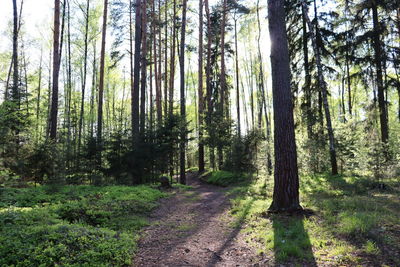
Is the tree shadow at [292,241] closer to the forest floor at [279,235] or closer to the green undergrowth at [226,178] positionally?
the forest floor at [279,235]

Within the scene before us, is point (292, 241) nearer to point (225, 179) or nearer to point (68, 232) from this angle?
point (68, 232)

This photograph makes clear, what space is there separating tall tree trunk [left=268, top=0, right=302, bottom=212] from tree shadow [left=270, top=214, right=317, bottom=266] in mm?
525

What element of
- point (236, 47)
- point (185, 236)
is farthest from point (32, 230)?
point (236, 47)

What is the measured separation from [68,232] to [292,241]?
3.68 meters

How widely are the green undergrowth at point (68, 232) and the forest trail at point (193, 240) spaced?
0.31m

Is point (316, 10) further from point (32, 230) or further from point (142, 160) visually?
point (32, 230)

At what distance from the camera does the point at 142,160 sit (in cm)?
1116

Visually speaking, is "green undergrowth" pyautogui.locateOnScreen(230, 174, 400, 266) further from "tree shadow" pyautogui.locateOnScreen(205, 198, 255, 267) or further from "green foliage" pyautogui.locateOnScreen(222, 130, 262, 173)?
"green foliage" pyautogui.locateOnScreen(222, 130, 262, 173)

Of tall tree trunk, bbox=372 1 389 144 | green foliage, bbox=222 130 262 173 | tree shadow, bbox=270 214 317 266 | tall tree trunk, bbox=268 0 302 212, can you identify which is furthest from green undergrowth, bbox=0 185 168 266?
tall tree trunk, bbox=372 1 389 144

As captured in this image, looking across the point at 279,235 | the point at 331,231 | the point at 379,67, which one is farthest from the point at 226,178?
the point at 379,67

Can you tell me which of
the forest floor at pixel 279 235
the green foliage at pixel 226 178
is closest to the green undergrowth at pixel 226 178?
the green foliage at pixel 226 178

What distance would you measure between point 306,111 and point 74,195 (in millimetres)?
11576

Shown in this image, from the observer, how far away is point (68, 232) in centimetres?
379

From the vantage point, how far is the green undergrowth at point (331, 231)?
3.37 meters
